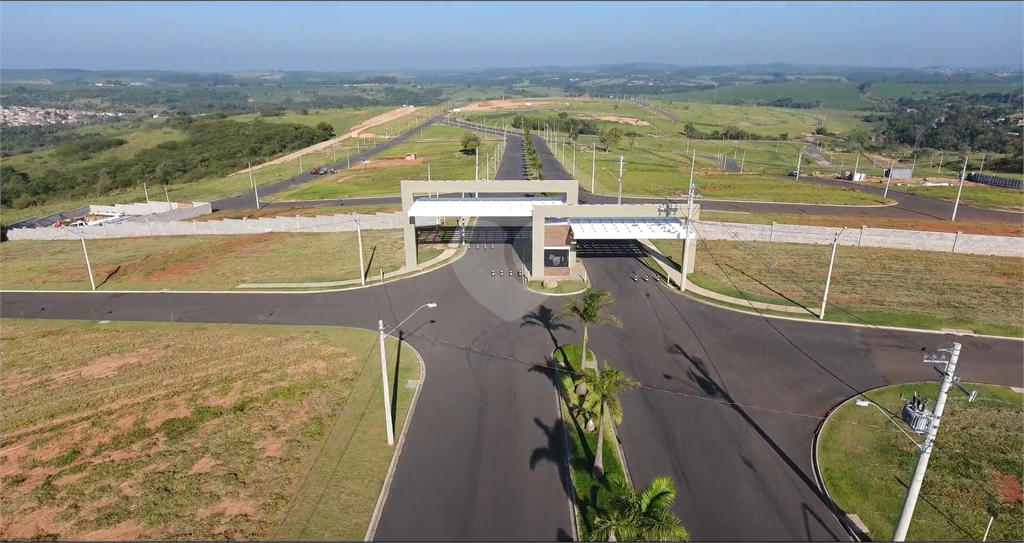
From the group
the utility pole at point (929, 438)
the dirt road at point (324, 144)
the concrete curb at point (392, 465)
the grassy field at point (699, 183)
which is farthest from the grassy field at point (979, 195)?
the dirt road at point (324, 144)

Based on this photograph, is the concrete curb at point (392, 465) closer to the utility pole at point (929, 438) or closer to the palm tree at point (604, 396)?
the palm tree at point (604, 396)

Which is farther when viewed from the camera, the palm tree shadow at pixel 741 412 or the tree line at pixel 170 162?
the tree line at pixel 170 162

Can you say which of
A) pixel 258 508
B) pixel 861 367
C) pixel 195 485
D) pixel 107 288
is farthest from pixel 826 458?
pixel 107 288

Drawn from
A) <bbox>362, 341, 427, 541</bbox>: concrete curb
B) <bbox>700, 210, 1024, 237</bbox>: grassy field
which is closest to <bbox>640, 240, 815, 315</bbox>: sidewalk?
<bbox>700, 210, 1024, 237</bbox>: grassy field

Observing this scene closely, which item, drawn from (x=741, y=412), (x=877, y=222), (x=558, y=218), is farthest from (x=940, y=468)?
(x=877, y=222)

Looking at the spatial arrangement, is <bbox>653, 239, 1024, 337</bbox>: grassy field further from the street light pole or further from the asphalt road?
the street light pole

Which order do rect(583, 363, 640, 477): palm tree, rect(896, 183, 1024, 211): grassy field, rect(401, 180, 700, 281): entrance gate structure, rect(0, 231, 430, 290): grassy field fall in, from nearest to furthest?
rect(583, 363, 640, 477): palm tree
rect(401, 180, 700, 281): entrance gate structure
rect(0, 231, 430, 290): grassy field
rect(896, 183, 1024, 211): grassy field
